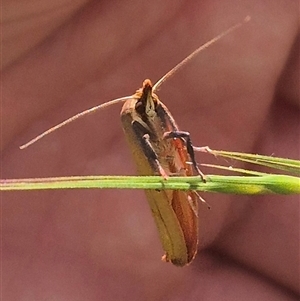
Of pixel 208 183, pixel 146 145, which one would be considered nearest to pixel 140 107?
pixel 146 145

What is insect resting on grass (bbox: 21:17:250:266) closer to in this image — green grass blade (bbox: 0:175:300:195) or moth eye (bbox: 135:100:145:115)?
moth eye (bbox: 135:100:145:115)

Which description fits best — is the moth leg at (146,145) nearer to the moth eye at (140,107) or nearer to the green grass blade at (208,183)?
the moth eye at (140,107)

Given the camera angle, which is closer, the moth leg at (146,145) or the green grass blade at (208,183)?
the green grass blade at (208,183)

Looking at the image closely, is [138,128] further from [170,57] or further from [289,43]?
[289,43]

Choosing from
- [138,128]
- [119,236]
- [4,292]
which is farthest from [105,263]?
[138,128]

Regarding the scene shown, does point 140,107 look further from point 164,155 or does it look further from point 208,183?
point 208,183

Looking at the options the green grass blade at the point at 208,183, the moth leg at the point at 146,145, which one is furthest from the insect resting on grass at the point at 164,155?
the green grass blade at the point at 208,183

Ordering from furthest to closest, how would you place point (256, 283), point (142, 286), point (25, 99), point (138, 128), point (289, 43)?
point (256, 283), point (142, 286), point (289, 43), point (25, 99), point (138, 128)

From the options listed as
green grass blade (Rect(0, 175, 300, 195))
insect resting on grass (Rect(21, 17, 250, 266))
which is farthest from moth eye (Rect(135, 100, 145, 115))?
green grass blade (Rect(0, 175, 300, 195))
